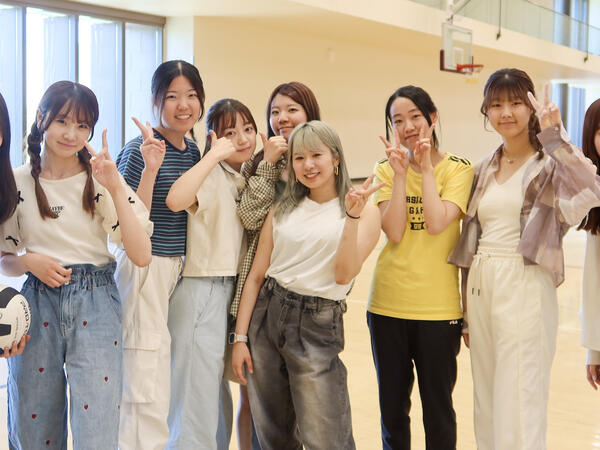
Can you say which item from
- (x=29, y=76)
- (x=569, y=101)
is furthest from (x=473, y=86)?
(x=29, y=76)

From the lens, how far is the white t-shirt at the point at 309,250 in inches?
98.5

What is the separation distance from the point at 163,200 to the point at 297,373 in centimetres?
85

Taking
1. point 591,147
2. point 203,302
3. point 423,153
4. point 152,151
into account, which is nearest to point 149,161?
point 152,151

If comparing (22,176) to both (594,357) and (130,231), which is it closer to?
(130,231)

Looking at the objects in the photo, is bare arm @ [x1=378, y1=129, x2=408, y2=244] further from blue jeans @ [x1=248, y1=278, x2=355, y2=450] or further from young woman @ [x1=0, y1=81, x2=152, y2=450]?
young woman @ [x1=0, y1=81, x2=152, y2=450]

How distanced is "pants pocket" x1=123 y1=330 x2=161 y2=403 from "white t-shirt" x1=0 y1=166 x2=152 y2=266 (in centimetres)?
34

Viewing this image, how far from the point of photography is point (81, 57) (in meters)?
9.59

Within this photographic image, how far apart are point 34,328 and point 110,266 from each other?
0.33 meters

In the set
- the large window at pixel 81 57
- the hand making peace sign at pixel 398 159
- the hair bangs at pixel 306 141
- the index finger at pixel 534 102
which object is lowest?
the hand making peace sign at pixel 398 159

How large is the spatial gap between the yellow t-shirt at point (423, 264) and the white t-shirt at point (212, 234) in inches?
26.1

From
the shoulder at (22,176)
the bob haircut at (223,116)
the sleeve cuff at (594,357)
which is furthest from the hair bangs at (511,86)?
the shoulder at (22,176)

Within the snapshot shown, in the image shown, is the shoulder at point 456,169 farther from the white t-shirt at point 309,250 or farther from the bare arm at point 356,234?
the white t-shirt at point 309,250

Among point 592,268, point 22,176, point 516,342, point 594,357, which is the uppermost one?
point 22,176

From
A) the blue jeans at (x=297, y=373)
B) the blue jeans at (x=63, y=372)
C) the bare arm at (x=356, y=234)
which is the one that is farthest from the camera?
the blue jeans at (x=297, y=373)
